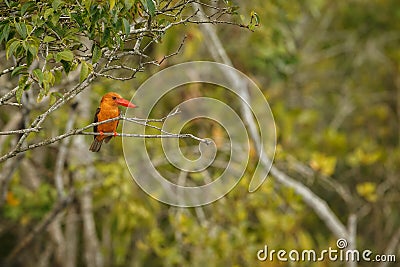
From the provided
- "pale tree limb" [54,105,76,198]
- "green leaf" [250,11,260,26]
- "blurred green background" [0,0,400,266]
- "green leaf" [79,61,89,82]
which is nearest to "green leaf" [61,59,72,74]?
"green leaf" [79,61,89,82]

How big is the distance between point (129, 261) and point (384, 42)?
4743 millimetres

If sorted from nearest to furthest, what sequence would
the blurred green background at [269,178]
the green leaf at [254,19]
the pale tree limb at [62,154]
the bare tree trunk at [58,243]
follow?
1. the green leaf at [254,19]
2. the pale tree limb at [62,154]
3. the blurred green background at [269,178]
4. the bare tree trunk at [58,243]

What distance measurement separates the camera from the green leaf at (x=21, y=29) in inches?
97.6

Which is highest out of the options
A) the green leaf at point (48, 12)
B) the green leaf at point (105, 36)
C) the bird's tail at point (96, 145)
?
the bird's tail at point (96, 145)

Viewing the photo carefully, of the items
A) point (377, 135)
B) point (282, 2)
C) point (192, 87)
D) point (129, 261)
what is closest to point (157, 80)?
point (192, 87)

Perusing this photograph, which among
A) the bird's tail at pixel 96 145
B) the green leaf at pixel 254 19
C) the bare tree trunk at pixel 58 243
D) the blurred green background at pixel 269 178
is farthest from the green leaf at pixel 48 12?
the bare tree trunk at pixel 58 243

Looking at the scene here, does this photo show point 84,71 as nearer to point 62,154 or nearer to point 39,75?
point 39,75

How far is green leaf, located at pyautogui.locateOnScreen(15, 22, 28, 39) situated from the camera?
2.48m

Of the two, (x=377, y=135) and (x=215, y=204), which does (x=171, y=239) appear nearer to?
(x=215, y=204)

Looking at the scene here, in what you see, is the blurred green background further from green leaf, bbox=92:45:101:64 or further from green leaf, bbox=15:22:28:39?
green leaf, bbox=15:22:28:39

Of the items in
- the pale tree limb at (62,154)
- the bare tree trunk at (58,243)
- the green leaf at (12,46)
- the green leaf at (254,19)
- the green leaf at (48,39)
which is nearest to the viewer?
the green leaf at (12,46)

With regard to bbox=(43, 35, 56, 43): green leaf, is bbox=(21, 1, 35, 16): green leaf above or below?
above

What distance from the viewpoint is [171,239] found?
23.4 ft

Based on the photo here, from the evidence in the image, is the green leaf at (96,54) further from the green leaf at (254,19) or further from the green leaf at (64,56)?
the green leaf at (254,19)
